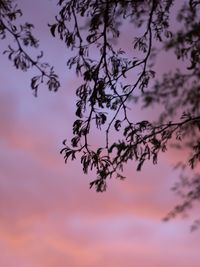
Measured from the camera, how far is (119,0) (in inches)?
314

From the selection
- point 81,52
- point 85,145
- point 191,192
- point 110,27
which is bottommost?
point 85,145

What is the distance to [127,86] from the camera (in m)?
7.81

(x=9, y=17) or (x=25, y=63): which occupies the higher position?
(x=9, y=17)

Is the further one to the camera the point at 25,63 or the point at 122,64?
the point at 122,64

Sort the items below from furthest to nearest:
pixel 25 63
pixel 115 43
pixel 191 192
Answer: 1. pixel 191 192
2. pixel 115 43
3. pixel 25 63

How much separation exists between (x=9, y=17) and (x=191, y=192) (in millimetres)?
4101

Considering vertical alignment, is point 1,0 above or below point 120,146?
above

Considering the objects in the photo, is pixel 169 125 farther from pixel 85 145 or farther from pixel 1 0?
pixel 1 0

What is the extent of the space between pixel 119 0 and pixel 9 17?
1.62 m

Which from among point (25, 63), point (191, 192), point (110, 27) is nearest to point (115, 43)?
point (110, 27)

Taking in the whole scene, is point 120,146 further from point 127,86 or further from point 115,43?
point 115,43

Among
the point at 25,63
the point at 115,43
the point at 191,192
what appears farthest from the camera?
the point at 191,192

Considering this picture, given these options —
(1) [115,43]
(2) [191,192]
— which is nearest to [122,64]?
(1) [115,43]

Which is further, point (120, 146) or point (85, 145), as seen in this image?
point (120, 146)
